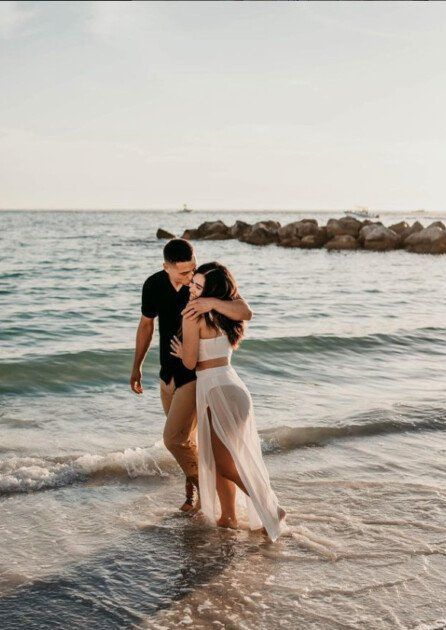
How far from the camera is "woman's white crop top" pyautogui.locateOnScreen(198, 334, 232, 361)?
4.52 m

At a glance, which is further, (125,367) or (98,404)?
(125,367)

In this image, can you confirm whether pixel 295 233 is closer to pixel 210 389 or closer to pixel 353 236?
pixel 353 236

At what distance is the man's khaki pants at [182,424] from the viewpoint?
15.9ft

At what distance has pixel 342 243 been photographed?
45594 mm

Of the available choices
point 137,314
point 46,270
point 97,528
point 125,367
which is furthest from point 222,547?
point 46,270

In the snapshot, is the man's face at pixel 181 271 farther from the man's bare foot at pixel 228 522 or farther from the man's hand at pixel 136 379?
the man's bare foot at pixel 228 522

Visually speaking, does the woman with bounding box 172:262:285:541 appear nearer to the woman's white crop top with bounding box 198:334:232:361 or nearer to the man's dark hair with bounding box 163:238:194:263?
the woman's white crop top with bounding box 198:334:232:361

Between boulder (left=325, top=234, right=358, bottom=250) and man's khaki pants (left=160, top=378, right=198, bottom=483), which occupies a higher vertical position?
A: boulder (left=325, top=234, right=358, bottom=250)

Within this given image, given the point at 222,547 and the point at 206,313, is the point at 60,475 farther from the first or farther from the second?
the point at 206,313

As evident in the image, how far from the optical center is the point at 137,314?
1639 cm

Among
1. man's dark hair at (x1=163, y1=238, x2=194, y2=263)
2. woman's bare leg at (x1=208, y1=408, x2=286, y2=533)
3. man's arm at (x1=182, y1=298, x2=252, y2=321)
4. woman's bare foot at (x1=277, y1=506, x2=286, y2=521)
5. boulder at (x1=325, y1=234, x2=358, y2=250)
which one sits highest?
man's dark hair at (x1=163, y1=238, x2=194, y2=263)

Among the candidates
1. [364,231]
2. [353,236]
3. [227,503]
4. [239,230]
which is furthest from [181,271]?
[239,230]

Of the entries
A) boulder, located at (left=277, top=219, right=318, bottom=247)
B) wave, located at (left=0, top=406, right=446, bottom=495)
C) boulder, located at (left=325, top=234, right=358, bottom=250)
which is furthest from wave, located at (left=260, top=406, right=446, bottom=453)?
boulder, located at (left=277, top=219, right=318, bottom=247)

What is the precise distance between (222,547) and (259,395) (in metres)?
4.63
